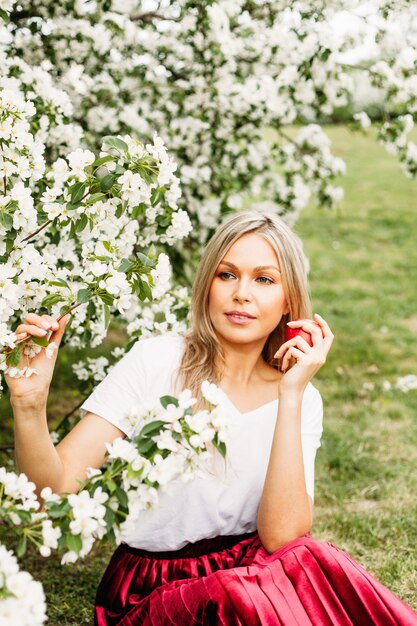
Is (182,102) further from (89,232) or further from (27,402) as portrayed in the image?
(27,402)

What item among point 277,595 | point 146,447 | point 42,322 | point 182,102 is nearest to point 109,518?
point 146,447

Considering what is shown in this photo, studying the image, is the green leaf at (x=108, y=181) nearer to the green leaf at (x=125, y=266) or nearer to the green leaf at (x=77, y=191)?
the green leaf at (x=77, y=191)

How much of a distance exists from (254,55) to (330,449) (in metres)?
2.18

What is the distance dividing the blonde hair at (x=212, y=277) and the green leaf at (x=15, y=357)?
627mm

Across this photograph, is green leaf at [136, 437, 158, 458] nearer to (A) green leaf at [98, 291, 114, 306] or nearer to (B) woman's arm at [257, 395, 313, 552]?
(A) green leaf at [98, 291, 114, 306]

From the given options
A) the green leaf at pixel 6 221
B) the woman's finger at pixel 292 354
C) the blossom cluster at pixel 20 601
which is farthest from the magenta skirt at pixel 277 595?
the green leaf at pixel 6 221

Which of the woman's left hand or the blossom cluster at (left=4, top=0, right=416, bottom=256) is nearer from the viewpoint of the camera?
the woman's left hand

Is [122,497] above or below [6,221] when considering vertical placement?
below

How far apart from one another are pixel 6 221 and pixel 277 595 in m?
1.22

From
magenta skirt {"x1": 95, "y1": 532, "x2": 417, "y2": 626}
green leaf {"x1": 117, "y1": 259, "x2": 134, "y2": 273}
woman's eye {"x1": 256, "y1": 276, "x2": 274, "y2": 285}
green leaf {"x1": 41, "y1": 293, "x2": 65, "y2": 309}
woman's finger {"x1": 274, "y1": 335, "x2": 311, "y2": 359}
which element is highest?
woman's eye {"x1": 256, "y1": 276, "x2": 274, "y2": 285}

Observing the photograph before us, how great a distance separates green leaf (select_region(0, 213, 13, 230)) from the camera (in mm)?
1993

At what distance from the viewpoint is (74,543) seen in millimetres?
1493

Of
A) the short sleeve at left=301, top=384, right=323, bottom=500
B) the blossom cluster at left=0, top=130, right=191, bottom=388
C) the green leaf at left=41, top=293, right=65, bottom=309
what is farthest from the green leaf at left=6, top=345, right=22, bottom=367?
the short sleeve at left=301, top=384, right=323, bottom=500

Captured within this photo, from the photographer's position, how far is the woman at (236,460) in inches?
77.7
